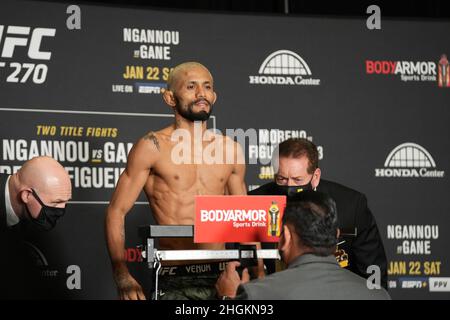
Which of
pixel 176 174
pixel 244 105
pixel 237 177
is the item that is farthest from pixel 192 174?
pixel 244 105

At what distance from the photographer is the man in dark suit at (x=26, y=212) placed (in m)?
3.81

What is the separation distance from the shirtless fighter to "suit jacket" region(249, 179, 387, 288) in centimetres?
33

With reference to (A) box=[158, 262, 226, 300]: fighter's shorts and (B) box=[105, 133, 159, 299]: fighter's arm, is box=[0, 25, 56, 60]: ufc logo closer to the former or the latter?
(B) box=[105, 133, 159, 299]: fighter's arm

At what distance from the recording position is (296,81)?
490 cm

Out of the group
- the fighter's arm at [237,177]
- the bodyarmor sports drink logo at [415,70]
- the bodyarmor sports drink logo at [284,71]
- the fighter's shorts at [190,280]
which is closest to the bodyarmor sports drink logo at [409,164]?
the bodyarmor sports drink logo at [415,70]

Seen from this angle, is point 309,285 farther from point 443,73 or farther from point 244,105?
point 443,73

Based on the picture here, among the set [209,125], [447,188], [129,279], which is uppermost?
[209,125]

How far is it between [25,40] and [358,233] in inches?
79.4

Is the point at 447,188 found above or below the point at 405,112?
below

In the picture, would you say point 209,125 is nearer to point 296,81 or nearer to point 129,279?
point 296,81

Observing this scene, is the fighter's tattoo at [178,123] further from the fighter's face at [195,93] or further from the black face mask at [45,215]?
the black face mask at [45,215]
